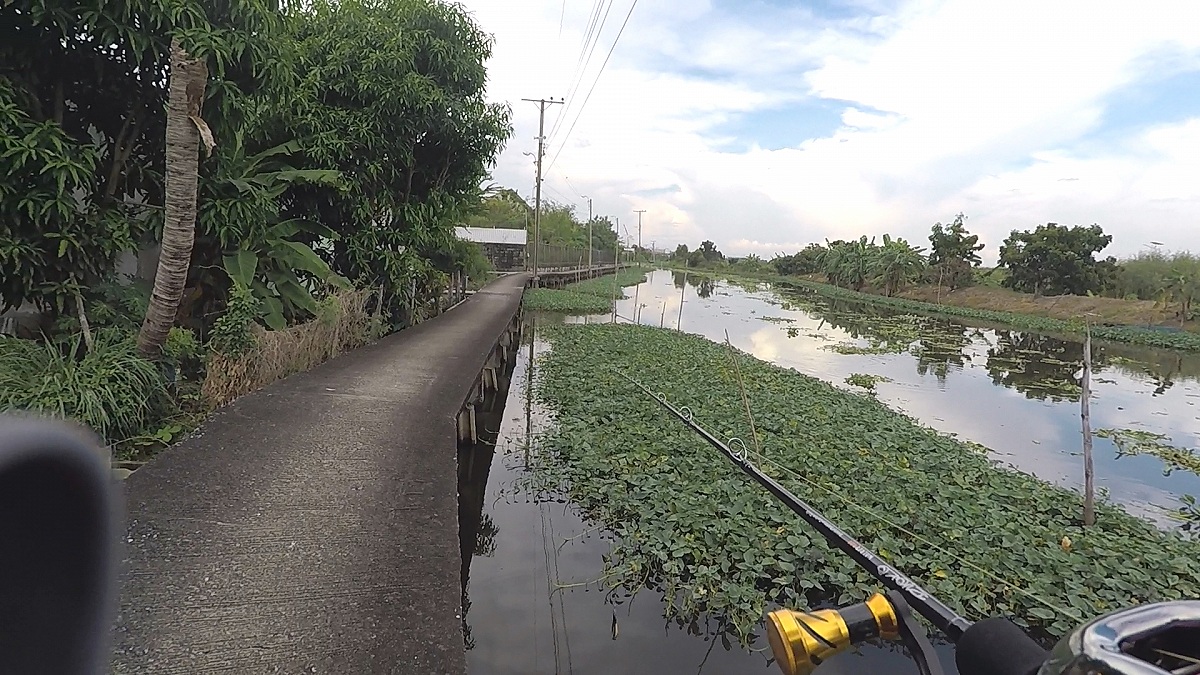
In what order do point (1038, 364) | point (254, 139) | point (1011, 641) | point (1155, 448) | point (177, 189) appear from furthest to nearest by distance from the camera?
point (1038, 364) → point (1155, 448) → point (254, 139) → point (177, 189) → point (1011, 641)

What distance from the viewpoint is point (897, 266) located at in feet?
144

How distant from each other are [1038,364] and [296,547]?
1931 centimetres

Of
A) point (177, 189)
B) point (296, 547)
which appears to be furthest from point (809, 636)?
point (177, 189)

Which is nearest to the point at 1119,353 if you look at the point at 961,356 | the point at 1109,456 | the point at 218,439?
the point at 961,356

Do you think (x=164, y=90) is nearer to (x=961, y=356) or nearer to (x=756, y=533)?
(x=756, y=533)

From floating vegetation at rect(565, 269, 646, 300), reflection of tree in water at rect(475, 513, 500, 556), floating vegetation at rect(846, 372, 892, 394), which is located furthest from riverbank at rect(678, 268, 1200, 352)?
reflection of tree in water at rect(475, 513, 500, 556)

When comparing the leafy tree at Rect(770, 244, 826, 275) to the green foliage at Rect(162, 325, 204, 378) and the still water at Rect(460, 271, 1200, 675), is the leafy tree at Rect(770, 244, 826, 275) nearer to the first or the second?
the still water at Rect(460, 271, 1200, 675)

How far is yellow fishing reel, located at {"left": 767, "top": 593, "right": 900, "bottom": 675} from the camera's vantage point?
0.99m

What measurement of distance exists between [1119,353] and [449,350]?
75.7 feet

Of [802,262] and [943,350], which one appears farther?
[802,262]

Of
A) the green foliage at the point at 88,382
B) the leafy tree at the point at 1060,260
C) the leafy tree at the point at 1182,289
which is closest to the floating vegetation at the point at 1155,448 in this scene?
the green foliage at the point at 88,382

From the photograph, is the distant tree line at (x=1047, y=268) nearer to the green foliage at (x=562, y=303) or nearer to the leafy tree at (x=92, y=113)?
the green foliage at (x=562, y=303)

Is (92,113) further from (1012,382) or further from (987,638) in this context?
(1012,382)

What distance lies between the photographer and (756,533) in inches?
173
